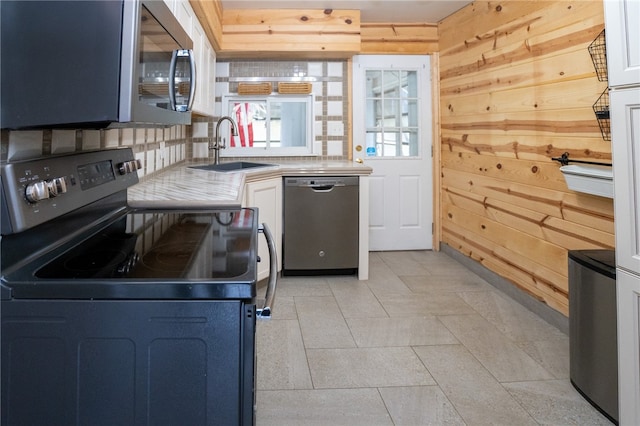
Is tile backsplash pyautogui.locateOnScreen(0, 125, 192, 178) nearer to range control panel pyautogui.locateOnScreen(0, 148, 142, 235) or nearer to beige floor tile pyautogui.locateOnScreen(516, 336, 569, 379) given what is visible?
range control panel pyautogui.locateOnScreen(0, 148, 142, 235)

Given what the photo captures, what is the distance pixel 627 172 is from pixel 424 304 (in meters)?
1.79

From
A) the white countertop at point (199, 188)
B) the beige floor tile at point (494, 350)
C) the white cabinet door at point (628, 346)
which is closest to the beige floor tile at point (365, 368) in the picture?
the beige floor tile at point (494, 350)

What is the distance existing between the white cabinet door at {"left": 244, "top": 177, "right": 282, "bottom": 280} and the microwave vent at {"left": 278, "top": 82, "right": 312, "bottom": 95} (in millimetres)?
1134

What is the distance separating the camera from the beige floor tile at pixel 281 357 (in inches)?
80.2

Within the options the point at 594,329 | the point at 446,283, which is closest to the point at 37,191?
the point at 594,329

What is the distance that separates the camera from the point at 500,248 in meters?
3.38

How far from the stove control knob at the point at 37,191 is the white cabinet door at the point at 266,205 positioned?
2038mm

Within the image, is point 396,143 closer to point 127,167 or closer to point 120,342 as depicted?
point 127,167

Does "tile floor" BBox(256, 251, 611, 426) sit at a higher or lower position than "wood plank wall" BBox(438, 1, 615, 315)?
lower

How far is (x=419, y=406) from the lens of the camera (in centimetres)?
184


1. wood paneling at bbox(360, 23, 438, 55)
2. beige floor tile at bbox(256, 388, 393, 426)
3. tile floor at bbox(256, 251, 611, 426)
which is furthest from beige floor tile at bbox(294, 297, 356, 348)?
wood paneling at bbox(360, 23, 438, 55)

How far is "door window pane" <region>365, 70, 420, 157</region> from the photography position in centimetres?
450

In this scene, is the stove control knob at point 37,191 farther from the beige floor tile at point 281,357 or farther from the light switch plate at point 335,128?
the light switch plate at point 335,128

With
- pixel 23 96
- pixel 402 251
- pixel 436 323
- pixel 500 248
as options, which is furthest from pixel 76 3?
pixel 402 251
